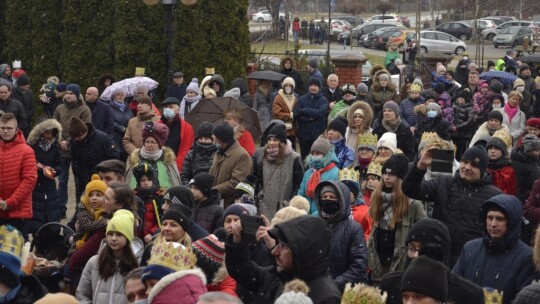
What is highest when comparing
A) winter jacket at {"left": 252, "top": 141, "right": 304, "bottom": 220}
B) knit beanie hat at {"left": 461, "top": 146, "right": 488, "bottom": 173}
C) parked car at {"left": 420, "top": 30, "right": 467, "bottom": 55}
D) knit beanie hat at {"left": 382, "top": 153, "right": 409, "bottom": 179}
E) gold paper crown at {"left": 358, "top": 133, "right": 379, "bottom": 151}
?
knit beanie hat at {"left": 461, "top": 146, "right": 488, "bottom": 173}

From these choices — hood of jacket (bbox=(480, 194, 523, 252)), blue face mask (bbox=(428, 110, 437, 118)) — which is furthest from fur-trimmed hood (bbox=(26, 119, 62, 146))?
hood of jacket (bbox=(480, 194, 523, 252))

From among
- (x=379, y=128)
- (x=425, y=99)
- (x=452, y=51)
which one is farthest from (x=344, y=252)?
(x=452, y=51)

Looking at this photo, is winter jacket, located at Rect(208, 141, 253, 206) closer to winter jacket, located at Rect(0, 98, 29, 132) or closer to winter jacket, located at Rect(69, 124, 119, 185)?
winter jacket, located at Rect(69, 124, 119, 185)

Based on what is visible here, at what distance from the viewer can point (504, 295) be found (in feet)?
25.1

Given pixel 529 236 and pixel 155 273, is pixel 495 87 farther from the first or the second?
pixel 155 273

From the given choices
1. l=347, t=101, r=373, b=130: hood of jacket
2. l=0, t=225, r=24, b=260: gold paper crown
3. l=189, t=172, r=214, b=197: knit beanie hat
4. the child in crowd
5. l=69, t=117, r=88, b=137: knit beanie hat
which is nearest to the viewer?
l=0, t=225, r=24, b=260: gold paper crown

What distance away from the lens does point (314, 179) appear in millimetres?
10922

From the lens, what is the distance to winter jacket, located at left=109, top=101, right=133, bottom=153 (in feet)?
51.8

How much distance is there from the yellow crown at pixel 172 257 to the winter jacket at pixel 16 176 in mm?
4932

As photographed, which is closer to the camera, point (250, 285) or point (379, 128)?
point (250, 285)

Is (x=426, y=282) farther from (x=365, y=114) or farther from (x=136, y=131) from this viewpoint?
(x=136, y=131)

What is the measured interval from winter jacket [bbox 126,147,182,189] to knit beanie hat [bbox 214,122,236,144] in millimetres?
568

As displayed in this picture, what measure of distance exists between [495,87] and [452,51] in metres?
31.7

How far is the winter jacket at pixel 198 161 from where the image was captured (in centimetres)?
1194
